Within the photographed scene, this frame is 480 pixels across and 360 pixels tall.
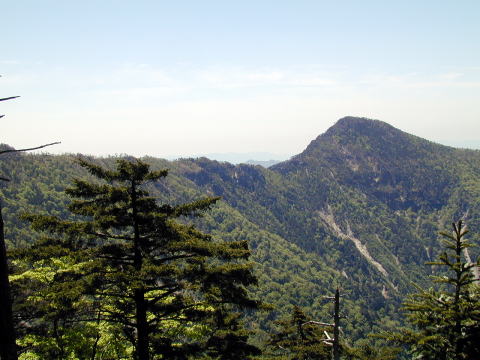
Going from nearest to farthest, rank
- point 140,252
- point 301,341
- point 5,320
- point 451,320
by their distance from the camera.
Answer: point 5,320 < point 451,320 < point 140,252 < point 301,341

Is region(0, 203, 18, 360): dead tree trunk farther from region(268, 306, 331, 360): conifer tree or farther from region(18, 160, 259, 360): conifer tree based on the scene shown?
region(268, 306, 331, 360): conifer tree

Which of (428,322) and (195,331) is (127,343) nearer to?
(195,331)

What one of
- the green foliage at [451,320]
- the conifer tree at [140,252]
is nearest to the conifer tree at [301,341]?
the green foliage at [451,320]

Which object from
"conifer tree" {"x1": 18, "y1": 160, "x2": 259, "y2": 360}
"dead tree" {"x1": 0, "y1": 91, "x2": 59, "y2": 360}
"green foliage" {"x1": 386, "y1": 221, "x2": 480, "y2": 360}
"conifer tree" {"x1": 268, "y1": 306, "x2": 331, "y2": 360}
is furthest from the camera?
"conifer tree" {"x1": 268, "y1": 306, "x2": 331, "y2": 360}

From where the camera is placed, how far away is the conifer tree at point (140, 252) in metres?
13.3

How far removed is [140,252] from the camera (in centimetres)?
1467

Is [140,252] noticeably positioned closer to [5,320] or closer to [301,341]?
[5,320]

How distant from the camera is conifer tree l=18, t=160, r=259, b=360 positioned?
43.8ft

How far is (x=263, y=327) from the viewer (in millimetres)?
189875

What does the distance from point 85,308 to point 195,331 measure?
466cm

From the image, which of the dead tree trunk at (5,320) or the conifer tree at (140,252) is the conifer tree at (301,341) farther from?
the dead tree trunk at (5,320)

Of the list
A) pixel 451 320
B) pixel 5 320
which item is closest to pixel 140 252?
pixel 5 320

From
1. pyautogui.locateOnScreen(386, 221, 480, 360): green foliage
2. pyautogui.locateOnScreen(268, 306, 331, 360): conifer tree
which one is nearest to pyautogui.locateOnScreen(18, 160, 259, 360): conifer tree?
pyautogui.locateOnScreen(386, 221, 480, 360): green foliage

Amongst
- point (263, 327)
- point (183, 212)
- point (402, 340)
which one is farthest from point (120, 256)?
point (263, 327)
